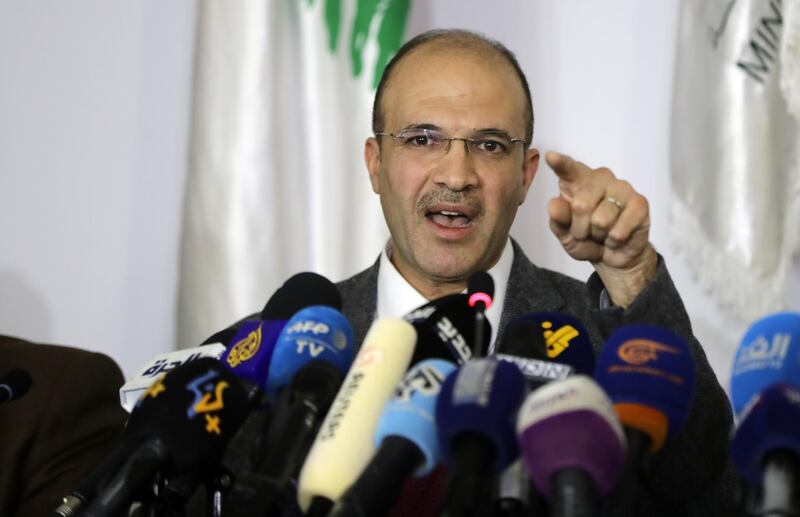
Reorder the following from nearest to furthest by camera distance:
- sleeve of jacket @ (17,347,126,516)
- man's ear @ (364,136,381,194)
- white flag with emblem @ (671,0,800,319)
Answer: sleeve of jacket @ (17,347,126,516)
man's ear @ (364,136,381,194)
white flag with emblem @ (671,0,800,319)

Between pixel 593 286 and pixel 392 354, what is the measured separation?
64cm

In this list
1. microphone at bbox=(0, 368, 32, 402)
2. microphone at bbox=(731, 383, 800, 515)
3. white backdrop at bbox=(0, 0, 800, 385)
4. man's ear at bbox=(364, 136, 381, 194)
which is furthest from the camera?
white backdrop at bbox=(0, 0, 800, 385)

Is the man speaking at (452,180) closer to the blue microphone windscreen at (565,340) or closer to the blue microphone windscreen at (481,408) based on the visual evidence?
the blue microphone windscreen at (565,340)

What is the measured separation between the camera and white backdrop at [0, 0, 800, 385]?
11.0 ft

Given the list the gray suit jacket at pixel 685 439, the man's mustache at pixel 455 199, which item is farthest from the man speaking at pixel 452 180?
the gray suit jacket at pixel 685 439

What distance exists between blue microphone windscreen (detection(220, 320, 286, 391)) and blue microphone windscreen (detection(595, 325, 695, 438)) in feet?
1.40

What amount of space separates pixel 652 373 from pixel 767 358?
0.48 feet

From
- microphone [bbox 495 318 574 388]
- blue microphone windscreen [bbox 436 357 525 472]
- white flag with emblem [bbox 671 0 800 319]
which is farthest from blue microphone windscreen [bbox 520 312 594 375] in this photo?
white flag with emblem [bbox 671 0 800 319]

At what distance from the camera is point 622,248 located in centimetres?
170

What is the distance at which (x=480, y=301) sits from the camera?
4.40 ft

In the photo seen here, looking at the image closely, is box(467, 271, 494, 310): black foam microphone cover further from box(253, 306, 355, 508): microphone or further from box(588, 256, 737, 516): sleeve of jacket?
box(588, 256, 737, 516): sleeve of jacket

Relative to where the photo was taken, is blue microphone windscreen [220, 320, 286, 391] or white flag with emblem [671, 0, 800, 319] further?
white flag with emblem [671, 0, 800, 319]

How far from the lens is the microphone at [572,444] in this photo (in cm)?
99

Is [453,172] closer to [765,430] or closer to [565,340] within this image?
[565,340]
